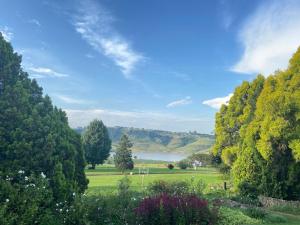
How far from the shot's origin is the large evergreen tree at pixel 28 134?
826 cm

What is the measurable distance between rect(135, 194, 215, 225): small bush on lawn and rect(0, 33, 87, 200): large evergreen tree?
192 cm

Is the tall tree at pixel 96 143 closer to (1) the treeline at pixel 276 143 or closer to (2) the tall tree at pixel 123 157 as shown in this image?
(2) the tall tree at pixel 123 157

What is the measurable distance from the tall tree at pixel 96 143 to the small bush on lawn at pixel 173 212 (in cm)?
4498

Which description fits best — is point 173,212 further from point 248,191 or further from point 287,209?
point 248,191

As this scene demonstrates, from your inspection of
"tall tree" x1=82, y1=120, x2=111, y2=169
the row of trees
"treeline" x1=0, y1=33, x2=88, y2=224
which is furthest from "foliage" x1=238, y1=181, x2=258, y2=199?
"tall tree" x1=82, y1=120, x2=111, y2=169

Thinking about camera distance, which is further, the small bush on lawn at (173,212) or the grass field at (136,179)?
the grass field at (136,179)

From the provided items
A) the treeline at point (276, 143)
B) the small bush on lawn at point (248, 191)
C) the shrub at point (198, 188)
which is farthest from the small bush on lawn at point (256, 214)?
the treeline at point (276, 143)

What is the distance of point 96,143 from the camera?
56.1m

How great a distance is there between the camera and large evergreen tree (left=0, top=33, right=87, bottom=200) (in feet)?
27.1

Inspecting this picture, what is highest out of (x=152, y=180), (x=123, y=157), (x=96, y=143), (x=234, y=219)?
(x=96, y=143)

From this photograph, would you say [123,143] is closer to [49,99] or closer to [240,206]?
[240,206]

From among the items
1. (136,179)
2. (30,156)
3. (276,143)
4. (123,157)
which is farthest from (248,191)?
(123,157)

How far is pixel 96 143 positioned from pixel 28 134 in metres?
48.2

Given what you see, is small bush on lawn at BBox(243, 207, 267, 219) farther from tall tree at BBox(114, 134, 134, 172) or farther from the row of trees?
Answer: tall tree at BBox(114, 134, 134, 172)
